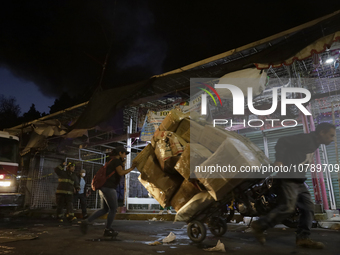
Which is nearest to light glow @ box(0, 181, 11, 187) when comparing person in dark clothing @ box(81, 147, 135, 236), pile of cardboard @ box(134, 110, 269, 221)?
person in dark clothing @ box(81, 147, 135, 236)

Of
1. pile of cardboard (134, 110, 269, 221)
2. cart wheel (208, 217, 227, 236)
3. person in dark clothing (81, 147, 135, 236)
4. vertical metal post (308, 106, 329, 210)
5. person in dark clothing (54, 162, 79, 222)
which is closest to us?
pile of cardboard (134, 110, 269, 221)

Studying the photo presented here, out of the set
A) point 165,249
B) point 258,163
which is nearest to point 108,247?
point 165,249

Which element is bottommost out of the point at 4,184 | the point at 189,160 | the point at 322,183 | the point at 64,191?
the point at 64,191

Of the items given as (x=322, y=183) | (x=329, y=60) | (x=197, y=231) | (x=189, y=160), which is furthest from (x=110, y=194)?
(x=329, y=60)

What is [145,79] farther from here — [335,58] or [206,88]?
[335,58]

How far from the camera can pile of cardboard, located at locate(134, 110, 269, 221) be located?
325cm

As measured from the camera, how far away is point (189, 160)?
3535mm

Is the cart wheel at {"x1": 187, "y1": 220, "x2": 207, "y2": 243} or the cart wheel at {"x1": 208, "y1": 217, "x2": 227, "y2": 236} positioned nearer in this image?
the cart wheel at {"x1": 187, "y1": 220, "x2": 207, "y2": 243}

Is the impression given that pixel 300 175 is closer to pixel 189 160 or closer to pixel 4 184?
pixel 189 160

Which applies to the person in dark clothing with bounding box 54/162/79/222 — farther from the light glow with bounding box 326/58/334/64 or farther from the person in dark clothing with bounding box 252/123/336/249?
the light glow with bounding box 326/58/334/64

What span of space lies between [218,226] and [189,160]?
6.59 feet

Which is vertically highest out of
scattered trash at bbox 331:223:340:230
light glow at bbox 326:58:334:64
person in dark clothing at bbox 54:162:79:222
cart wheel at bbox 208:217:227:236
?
light glow at bbox 326:58:334:64

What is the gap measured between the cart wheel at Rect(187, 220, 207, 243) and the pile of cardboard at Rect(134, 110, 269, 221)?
0.28 m

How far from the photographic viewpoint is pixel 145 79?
7.00m
